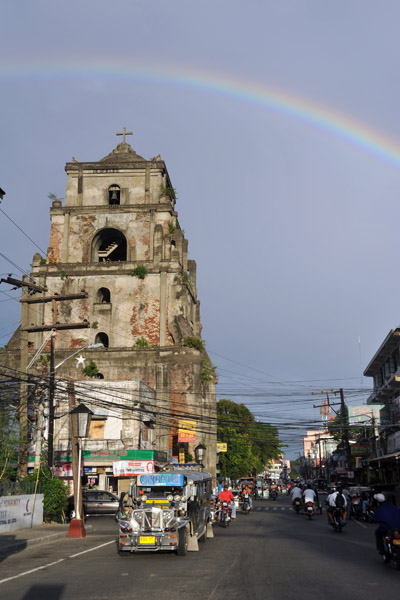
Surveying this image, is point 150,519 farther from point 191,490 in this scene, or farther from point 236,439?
point 236,439

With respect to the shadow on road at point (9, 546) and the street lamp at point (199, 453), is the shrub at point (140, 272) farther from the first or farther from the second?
the shadow on road at point (9, 546)

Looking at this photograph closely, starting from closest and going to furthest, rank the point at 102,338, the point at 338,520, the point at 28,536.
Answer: the point at 28,536, the point at 338,520, the point at 102,338

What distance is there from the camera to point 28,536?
22188 millimetres

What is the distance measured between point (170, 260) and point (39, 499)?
29446 mm

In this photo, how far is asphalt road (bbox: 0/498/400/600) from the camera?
394 inches

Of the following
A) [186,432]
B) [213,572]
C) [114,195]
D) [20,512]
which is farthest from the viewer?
[114,195]

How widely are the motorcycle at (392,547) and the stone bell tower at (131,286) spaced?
36.8 m

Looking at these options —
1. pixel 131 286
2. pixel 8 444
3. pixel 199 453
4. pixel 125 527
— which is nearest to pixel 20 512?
pixel 8 444

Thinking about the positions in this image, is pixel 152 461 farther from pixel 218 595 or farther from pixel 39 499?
pixel 218 595

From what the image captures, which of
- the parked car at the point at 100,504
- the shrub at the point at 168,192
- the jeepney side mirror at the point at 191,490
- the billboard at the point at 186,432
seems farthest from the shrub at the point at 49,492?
the shrub at the point at 168,192

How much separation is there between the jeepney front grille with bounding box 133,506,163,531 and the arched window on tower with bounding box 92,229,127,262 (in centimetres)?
4244

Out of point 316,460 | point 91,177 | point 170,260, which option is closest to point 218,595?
point 170,260

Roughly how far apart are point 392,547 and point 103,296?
4420 centimetres

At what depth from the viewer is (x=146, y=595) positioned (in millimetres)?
9961
